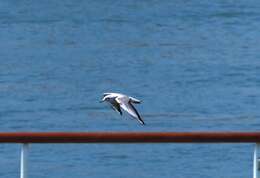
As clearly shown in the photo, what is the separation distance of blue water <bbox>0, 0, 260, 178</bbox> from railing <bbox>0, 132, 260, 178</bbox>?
4.36 m

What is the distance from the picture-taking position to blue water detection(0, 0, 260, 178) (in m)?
8.59

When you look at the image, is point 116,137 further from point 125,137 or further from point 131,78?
point 131,78

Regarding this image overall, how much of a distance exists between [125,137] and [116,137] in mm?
24

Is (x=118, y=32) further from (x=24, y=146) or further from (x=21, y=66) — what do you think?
(x=24, y=146)

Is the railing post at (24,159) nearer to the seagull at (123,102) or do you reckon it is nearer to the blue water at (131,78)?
the seagull at (123,102)

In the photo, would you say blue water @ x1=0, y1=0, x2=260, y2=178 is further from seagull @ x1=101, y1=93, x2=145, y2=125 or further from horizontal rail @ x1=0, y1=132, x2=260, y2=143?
horizontal rail @ x1=0, y1=132, x2=260, y2=143

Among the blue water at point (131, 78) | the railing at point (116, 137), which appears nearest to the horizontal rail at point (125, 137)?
the railing at point (116, 137)

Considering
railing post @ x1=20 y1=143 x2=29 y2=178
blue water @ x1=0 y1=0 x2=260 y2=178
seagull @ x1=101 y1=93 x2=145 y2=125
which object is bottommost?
railing post @ x1=20 y1=143 x2=29 y2=178

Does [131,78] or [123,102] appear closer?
[123,102]

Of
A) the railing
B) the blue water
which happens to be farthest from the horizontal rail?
the blue water

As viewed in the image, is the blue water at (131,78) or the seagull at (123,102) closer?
the seagull at (123,102)

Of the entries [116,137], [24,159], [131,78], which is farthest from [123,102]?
[131,78]

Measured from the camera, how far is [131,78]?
543 inches

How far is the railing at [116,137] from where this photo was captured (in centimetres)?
311
